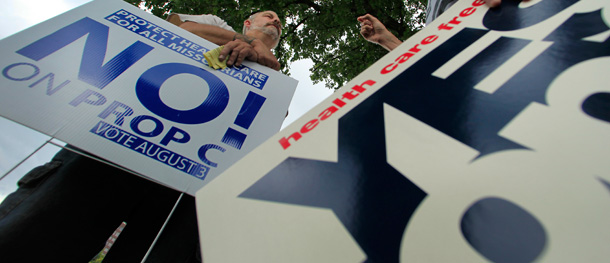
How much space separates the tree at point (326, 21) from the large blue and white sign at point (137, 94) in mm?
3803

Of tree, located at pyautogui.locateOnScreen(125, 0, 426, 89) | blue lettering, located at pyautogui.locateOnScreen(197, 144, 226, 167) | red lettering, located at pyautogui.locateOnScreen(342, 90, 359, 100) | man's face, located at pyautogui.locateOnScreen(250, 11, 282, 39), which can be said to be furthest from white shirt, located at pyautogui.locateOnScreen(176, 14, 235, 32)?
tree, located at pyautogui.locateOnScreen(125, 0, 426, 89)

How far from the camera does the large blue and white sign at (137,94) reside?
89 centimetres

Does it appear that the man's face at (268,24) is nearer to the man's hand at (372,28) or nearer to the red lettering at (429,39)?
the man's hand at (372,28)

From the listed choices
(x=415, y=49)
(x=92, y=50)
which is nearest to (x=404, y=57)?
(x=415, y=49)

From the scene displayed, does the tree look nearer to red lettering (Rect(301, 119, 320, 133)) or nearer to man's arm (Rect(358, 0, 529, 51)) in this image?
man's arm (Rect(358, 0, 529, 51))

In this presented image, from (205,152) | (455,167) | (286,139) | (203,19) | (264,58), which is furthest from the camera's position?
(203,19)

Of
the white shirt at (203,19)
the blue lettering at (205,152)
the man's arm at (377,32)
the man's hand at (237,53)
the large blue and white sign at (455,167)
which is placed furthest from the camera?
the man's arm at (377,32)

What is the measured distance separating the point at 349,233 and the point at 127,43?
1.34 m

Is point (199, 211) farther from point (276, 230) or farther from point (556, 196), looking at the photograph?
point (556, 196)

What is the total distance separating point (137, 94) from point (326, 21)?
517 cm

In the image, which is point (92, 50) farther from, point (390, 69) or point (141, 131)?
point (390, 69)

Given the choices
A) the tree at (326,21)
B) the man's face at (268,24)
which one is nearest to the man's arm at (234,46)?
the man's face at (268,24)

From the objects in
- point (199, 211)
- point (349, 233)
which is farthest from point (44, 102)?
point (349, 233)

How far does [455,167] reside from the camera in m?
0.46
